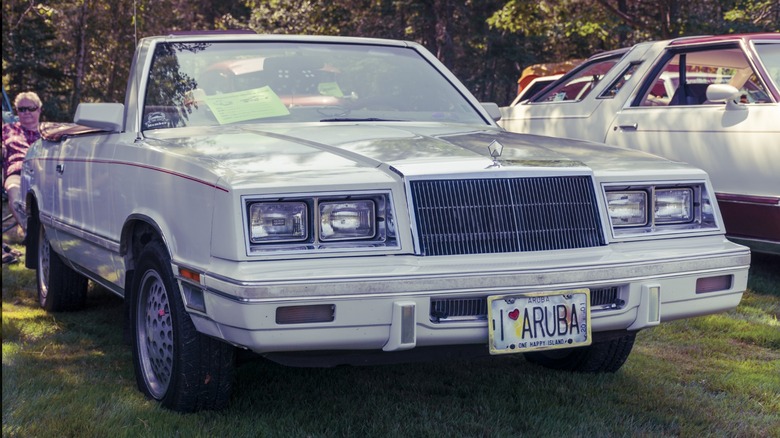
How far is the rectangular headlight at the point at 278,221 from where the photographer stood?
121 inches

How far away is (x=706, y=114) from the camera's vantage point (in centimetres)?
647

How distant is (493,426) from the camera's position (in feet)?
11.5

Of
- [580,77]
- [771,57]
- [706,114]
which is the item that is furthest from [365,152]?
[580,77]

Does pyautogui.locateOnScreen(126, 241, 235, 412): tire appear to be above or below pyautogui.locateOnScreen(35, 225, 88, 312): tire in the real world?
above

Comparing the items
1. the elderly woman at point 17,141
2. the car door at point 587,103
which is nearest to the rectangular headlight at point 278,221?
the car door at point 587,103

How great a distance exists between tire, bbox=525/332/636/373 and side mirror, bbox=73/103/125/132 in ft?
7.53

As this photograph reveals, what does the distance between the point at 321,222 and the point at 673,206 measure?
1.47 m

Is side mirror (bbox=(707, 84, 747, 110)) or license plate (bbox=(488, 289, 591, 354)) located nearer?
license plate (bbox=(488, 289, 591, 354))

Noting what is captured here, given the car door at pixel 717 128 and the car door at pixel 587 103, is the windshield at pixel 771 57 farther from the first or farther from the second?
the car door at pixel 587 103

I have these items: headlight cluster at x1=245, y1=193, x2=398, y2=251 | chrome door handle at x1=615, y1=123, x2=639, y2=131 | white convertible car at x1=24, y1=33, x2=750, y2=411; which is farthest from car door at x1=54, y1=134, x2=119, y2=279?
chrome door handle at x1=615, y1=123, x2=639, y2=131

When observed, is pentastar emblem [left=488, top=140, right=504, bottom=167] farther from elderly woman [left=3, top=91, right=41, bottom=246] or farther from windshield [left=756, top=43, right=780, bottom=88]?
elderly woman [left=3, top=91, right=41, bottom=246]

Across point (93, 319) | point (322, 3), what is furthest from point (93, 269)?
point (322, 3)

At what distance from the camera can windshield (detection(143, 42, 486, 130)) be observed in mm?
4293

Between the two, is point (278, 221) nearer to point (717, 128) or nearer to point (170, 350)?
point (170, 350)
